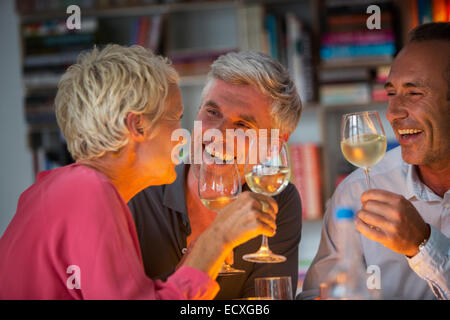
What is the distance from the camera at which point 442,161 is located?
160 centimetres

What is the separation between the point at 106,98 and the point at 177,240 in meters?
0.66

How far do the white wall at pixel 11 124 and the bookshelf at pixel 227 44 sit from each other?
196 millimetres

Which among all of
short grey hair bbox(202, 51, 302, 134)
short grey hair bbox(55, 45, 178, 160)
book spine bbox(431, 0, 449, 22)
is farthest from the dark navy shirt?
book spine bbox(431, 0, 449, 22)

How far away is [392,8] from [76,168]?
2.52 metres

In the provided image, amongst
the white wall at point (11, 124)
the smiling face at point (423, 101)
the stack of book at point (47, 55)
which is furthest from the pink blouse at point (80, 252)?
the white wall at point (11, 124)

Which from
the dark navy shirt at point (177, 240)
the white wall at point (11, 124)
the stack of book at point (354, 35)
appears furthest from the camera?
the white wall at point (11, 124)

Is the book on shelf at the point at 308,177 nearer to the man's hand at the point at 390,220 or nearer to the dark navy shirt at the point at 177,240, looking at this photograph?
the dark navy shirt at the point at 177,240

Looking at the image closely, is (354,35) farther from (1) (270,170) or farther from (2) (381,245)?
(1) (270,170)

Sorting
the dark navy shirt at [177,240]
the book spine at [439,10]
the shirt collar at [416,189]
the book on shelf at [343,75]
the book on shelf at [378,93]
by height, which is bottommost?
the dark navy shirt at [177,240]

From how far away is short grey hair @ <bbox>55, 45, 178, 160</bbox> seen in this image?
3.84ft

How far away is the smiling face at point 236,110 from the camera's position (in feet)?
5.76

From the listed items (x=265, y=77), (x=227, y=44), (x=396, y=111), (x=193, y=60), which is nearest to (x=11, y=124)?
(x=193, y=60)

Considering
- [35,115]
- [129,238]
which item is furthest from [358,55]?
[129,238]

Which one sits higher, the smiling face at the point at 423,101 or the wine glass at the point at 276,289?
the smiling face at the point at 423,101
